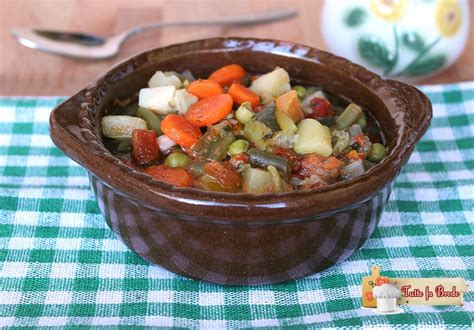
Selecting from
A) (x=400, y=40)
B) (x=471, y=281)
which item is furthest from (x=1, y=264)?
(x=400, y=40)

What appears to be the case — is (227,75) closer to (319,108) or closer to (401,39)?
(319,108)

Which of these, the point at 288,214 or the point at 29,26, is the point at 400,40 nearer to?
the point at 288,214

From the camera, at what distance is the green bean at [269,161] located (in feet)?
7.18

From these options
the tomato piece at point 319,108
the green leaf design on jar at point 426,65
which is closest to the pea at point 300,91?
the tomato piece at point 319,108

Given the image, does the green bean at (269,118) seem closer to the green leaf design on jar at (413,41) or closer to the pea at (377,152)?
the pea at (377,152)

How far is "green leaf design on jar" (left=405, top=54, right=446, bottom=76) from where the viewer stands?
3459 mm

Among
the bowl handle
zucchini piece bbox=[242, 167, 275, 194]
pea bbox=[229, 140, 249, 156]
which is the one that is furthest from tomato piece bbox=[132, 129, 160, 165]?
the bowl handle

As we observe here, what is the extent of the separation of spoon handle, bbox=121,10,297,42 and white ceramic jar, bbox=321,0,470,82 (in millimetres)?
742

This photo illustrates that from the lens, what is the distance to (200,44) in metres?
2.81

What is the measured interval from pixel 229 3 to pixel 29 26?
1190 millimetres

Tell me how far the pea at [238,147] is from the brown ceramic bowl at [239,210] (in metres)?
0.33

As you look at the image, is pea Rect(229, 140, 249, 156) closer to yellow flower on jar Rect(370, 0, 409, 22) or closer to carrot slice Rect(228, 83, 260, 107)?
carrot slice Rect(228, 83, 260, 107)

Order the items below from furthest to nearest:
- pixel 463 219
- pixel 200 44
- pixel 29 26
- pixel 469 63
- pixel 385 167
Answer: pixel 29 26
pixel 469 63
pixel 200 44
pixel 463 219
pixel 385 167

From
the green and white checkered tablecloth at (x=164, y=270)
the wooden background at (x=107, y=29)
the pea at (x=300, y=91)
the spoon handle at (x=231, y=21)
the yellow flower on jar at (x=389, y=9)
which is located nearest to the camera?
the green and white checkered tablecloth at (x=164, y=270)
